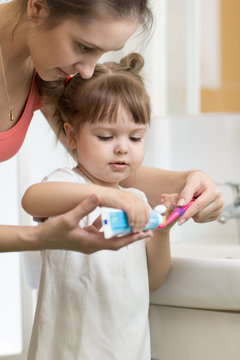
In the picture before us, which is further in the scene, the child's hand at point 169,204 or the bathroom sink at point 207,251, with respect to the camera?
the bathroom sink at point 207,251

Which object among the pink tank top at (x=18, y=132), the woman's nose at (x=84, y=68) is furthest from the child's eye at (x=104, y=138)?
the pink tank top at (x=18, y=132)

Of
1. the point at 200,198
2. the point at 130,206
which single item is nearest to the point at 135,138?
the point at 200,198

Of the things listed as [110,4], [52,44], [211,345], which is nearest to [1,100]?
[52,44]

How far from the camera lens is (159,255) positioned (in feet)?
3.59

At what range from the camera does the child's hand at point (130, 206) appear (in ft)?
2.69

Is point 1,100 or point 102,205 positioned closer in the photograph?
point 102,205

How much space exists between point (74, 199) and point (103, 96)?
0.24 m

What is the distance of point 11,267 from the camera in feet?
6.08

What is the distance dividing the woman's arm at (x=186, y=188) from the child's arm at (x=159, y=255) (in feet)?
0.13

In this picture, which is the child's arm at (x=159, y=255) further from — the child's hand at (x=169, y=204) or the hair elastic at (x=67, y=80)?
the hair elastic at (x=67, y=80)

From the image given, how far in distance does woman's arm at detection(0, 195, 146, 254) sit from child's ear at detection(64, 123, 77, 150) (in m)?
0.24

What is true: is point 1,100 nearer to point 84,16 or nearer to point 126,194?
point 84,16

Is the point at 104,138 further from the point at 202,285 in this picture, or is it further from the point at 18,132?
the point at 202,285

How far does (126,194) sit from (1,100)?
0.46m
